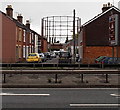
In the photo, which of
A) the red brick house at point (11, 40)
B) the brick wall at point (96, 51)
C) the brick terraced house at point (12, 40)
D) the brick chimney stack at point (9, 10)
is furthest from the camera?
the brick chimney stack at point (9, 10)

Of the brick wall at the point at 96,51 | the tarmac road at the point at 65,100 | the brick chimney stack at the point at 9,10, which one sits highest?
the brick chimney stack at the point at 9,10

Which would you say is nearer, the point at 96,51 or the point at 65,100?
the point at 65,100

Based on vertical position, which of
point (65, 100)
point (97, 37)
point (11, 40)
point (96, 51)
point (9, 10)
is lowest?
point (65, 100)

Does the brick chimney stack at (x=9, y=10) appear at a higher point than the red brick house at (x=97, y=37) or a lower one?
higher

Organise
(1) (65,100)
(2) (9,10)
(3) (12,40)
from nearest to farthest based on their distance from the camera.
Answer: (1) (65,100) < (3) (12,40) < (2) (9,10)

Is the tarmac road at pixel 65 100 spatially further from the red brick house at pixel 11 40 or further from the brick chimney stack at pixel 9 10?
the brick chimney stack at pixel 9 10

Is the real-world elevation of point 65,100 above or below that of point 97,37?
below

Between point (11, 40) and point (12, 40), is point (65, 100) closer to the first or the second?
point (11, 40)

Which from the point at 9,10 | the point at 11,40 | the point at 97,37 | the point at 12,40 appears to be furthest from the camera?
the point at 9,10

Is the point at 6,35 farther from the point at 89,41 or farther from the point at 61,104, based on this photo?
the point at 61,104

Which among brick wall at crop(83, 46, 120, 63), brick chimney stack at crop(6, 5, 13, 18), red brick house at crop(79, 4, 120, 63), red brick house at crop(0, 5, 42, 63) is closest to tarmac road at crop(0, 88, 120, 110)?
red brick house at crop(0, 5, 42, 63)

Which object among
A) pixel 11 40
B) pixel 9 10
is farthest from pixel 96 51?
pixel 9 10

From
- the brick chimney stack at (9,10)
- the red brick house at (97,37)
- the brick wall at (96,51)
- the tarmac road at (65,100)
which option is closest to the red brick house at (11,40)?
the brick chimney stack at (9,10)

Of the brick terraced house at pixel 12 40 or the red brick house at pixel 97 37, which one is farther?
the red brick house at pixel 97 37
